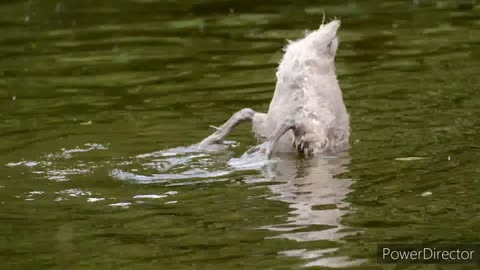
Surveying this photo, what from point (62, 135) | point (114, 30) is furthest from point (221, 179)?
point (114, 30)

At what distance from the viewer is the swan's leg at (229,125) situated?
9.93 m

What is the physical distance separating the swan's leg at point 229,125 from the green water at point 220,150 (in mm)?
138

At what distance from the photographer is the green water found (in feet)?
24.5

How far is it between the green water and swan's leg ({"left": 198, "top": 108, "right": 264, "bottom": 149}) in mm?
138

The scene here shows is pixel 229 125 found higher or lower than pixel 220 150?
higher

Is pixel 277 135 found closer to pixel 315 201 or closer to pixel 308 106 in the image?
pixel 308 106

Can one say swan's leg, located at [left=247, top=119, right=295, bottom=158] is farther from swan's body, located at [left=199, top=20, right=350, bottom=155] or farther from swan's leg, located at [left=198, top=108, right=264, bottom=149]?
swan's leg, located at [left=198, top=108, right=264, bottom=149]

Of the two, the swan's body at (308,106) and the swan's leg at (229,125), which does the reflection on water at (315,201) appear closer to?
the swan's body at (308,106)

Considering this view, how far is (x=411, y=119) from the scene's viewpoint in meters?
10.8

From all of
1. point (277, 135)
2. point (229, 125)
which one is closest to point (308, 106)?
point (277, 135)

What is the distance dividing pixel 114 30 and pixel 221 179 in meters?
8.36

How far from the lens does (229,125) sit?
33.0 feet

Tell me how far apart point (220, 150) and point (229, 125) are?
233mm

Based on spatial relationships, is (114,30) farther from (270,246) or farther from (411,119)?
(270,246)
